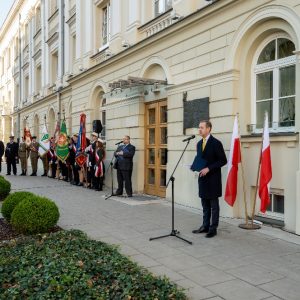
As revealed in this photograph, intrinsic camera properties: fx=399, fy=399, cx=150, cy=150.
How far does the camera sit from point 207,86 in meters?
8.91

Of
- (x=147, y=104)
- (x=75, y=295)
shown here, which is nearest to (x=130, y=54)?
(x=147, y=104)

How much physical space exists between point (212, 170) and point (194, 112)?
117 inches

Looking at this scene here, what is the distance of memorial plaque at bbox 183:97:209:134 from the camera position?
29.5 feet

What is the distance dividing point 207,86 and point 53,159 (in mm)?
10479

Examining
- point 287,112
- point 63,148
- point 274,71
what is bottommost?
point 63,148

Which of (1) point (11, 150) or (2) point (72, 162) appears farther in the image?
(1) point (11, 150)

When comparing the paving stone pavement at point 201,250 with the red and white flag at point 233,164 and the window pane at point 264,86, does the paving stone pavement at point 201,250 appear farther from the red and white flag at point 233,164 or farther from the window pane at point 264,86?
the window pane at point 264,86

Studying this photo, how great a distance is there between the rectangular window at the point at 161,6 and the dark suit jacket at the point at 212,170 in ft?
19.1

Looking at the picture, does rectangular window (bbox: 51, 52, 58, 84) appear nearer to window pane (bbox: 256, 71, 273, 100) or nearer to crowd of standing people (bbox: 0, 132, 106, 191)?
crowd of standing people (bbox: 0, 132, 106, 191)

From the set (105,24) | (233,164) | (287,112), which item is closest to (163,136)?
(233,164)

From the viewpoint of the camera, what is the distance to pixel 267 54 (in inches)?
312

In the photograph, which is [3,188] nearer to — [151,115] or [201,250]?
[151,115]

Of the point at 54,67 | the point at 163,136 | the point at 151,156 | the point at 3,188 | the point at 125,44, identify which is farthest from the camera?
the point at 54,67

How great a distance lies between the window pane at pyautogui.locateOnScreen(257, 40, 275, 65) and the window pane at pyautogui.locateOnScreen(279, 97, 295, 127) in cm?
92
